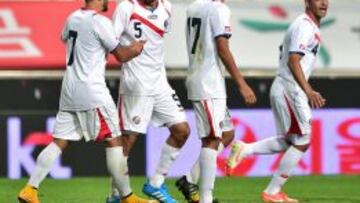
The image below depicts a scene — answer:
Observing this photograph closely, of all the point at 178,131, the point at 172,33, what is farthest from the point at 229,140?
the point at 172,33

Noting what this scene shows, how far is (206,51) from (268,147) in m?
2.25

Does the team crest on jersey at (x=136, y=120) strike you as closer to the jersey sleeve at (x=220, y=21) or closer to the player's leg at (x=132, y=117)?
the player's leg at (x=132, y=117)

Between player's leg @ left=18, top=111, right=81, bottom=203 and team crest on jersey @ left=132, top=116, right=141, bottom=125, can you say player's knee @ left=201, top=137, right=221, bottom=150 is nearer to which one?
team crest on jersey @ left=132, top=116, right=141, bottom=125

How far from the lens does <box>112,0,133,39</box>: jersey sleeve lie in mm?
9805

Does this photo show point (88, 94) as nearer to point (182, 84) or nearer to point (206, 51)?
point (206, 51)

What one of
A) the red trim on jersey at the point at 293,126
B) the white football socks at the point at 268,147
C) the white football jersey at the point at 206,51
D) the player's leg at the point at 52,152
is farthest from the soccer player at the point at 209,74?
the white football socks at the point at 268,147

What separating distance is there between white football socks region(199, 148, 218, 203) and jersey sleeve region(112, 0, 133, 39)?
126cm

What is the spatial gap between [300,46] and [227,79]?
5568 millimetres

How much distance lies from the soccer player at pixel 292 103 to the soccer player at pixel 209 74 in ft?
3.83

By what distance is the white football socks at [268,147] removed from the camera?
11.4 meters

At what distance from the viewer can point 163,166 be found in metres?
10.1

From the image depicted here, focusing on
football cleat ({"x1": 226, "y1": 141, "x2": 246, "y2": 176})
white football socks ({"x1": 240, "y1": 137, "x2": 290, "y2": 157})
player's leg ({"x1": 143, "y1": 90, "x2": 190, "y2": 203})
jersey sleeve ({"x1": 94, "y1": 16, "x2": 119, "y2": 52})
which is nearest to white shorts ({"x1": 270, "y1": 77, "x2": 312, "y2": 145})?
white football socks ({"x1": 240, "y1": 137, "x2": 290, "y2": 157})

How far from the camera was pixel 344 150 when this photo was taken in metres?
16.0

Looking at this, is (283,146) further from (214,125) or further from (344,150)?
(344,150)
